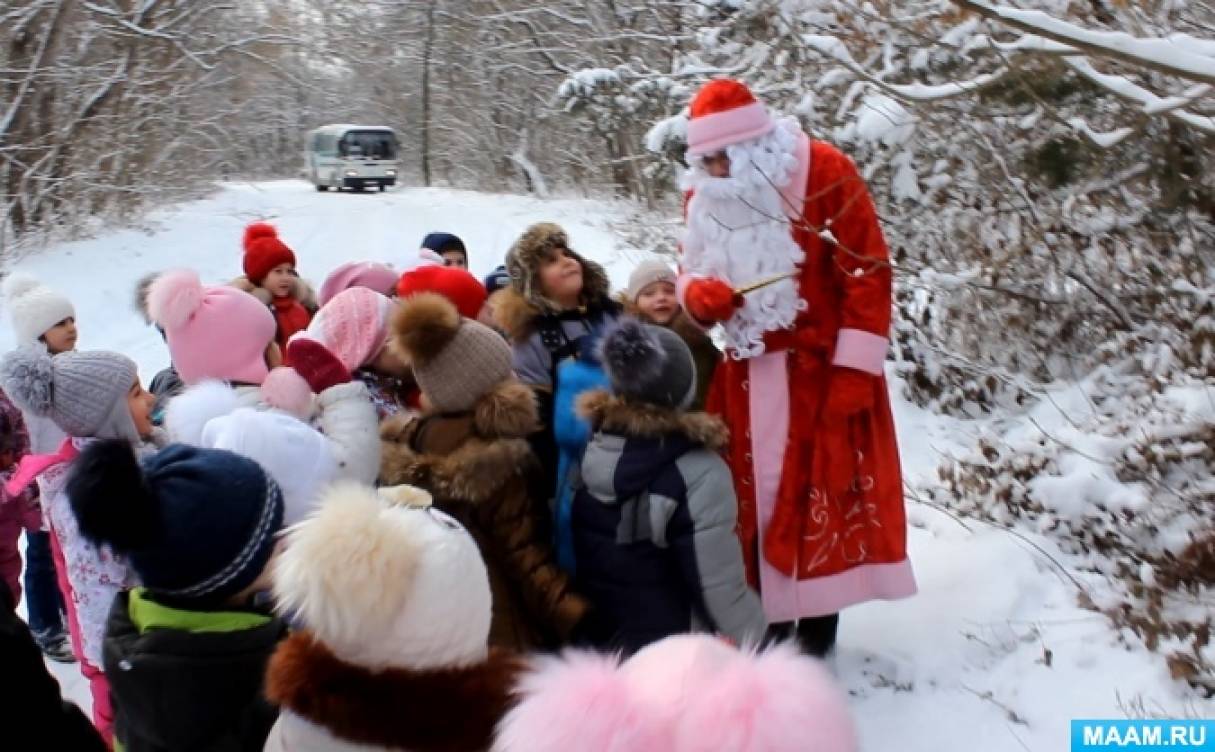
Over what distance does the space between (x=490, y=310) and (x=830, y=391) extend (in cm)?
135

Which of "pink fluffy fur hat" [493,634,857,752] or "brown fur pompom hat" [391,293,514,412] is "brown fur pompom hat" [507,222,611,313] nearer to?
"brown fur pompom hat" [391,293,514,412]

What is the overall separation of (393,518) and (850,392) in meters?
1.98

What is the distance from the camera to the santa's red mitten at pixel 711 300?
342cm

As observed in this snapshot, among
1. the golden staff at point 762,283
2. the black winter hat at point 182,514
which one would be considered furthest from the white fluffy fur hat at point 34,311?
the golden staff at point 762,283

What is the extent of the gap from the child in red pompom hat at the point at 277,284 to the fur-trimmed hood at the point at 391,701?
345cm

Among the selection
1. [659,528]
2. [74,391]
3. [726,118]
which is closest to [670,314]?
[726,118]

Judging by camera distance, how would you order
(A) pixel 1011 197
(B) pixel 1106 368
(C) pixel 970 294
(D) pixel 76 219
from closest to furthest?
1. (B) pixel 1106 368
2. (A) pixel 1011 197
3. (C) pixel 970 294
4. (D) pixel 76 219

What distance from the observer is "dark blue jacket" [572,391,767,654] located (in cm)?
289

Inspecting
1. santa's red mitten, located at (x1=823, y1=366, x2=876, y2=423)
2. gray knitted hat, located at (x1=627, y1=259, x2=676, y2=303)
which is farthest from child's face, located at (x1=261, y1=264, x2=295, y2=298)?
Result: santa's red mitten, located at (x1=823, y1=366, x2=876, y2=423)

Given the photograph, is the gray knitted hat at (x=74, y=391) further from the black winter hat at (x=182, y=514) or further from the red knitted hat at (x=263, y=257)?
the red knitted hat at (x=263, y=257)

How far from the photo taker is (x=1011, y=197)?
5.50 meters

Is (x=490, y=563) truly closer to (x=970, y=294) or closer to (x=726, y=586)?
(x=726, y=586)

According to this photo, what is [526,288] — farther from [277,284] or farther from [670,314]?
[277,284]

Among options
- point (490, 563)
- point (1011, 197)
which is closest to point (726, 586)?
point (490, 563)
